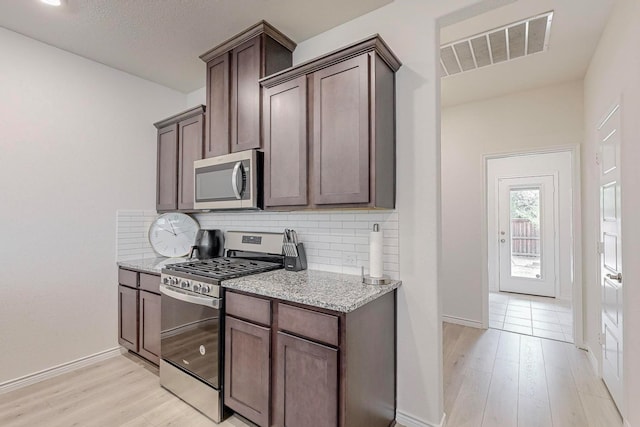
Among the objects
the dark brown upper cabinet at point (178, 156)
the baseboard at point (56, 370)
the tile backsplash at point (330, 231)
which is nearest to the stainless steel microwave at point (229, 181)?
the dark brown upper cabinet at point (178, 156)

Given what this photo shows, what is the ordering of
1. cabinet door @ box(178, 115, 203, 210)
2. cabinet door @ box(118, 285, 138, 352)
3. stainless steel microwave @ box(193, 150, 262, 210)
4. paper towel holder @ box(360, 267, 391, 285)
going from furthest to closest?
cabinet door @ box(178, 115, 203, 210) → cabinet door @ box(118, 285, 138, 352) → stainless steel microwave @ box(193, 150, 262, 210) → paper towel holder @ box(360, 267, 391, 285)

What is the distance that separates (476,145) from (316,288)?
3.02 meters

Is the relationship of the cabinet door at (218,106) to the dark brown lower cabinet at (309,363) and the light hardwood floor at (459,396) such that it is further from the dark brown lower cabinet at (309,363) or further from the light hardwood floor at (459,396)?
the light hardwood floor at (459,396)

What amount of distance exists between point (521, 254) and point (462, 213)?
A: 8.06 feet

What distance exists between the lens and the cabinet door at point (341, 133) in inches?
70.6

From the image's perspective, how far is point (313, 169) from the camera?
2.00 meters

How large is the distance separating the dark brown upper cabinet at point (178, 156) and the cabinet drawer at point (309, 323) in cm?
170

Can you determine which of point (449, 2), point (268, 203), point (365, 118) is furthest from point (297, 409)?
point (449, 2)

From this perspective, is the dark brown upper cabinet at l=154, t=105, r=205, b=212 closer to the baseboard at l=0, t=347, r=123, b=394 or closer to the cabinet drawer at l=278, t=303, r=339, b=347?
the baseboard at l=0, t=347, r=123, b=394

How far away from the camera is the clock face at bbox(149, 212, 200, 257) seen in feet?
10.6

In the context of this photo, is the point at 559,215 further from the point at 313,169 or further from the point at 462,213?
the point at 313,169

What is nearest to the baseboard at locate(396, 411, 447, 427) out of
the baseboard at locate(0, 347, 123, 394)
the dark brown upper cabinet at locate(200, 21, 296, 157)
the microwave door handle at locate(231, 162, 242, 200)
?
the microwave door handle at locate(231, 162, 242, 200)

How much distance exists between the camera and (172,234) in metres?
3.25

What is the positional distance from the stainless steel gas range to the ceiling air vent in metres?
2.21
